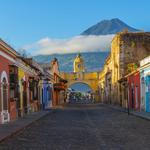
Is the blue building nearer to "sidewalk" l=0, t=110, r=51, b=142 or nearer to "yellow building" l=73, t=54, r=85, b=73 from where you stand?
"sidewalk" l=0, t=110, r=51, b=142

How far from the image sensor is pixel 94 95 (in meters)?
101

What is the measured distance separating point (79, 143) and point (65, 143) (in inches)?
15.2

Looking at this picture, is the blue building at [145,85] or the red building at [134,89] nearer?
the blue building at [145,85]

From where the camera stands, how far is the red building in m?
40.7

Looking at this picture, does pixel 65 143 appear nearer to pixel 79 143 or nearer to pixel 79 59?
pixel 79 143

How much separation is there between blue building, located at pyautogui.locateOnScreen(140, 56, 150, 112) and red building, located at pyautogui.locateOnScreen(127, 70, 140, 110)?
2.04 metres


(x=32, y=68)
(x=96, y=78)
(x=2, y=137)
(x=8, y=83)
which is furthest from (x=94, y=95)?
(x=2, y=137)

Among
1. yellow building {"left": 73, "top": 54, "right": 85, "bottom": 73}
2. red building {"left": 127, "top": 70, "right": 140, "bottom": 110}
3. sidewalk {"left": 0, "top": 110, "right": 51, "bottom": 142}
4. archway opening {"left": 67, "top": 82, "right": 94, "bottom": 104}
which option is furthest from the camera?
yellow building {"left": 73, "top": 54, "right": 85, "bottom": 73}

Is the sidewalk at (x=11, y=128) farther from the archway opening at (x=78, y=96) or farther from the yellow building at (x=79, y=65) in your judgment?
the yellow building at (x=79, y=65)

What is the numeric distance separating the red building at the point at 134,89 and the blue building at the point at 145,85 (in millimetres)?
2036

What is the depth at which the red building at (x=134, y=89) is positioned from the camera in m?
40.7

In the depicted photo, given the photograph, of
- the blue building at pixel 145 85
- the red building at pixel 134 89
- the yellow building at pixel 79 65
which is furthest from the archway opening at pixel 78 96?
the blue building at pixel 145 85

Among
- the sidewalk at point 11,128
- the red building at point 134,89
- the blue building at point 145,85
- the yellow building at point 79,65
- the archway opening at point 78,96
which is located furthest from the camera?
the yellow building at point 79,65

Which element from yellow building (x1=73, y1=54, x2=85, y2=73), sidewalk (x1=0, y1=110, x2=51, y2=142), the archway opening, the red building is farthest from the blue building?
yellow building (x1=73, y1=54, x2=85, y2=73)
